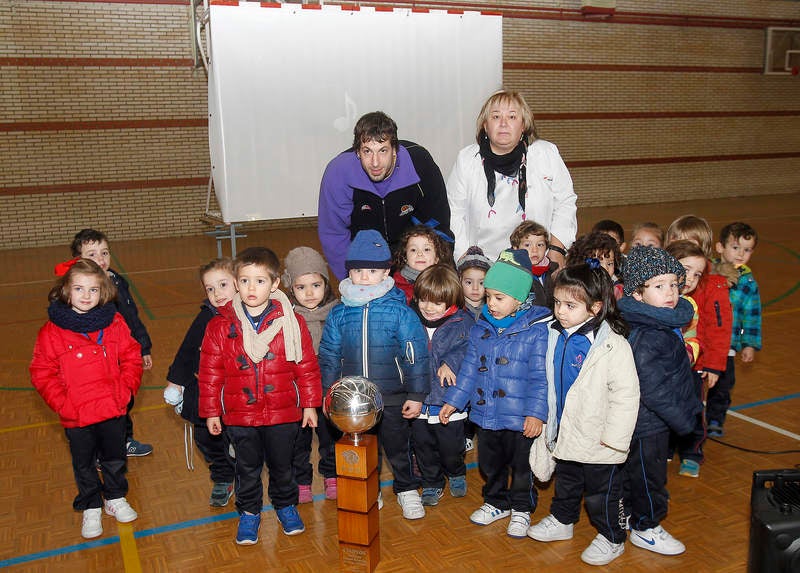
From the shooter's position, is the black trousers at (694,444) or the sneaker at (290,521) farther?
the black trousers at (694,444)

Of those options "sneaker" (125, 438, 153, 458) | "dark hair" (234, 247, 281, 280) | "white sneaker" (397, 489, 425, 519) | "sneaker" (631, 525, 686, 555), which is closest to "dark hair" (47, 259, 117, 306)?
"dark hair" (234, 247, 281, 280)

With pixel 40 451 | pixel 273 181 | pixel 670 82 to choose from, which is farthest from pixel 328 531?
pixel 670 82

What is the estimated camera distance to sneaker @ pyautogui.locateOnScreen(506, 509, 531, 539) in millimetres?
3453

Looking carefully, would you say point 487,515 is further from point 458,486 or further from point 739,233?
point 739,233

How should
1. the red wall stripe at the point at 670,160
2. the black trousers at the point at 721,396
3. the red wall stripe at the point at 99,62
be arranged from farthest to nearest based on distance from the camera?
the red wall stripe at the point at 670,160, the red wall stripe at the point at 99,62, the black trousers at the point at 721,396

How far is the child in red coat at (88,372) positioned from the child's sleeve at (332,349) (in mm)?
979

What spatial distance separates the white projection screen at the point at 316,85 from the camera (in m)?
8.29

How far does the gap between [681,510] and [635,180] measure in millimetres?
15733

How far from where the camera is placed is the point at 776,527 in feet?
5.36

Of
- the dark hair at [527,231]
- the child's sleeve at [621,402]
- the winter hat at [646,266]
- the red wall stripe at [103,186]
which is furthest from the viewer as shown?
the red wall stripe at [103,186]

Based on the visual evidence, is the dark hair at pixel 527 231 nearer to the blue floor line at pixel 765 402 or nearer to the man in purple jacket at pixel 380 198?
the man in purple jacket at pixel 380 198

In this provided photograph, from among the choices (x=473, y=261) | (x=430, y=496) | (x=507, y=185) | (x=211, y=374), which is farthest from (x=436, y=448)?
(x=507, y=185)

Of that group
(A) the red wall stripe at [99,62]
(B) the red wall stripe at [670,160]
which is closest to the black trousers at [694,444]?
(A) the red wall stripe at [99,62]

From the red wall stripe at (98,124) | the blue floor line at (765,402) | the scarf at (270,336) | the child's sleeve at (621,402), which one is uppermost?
the red wall stripe at (98,124)
